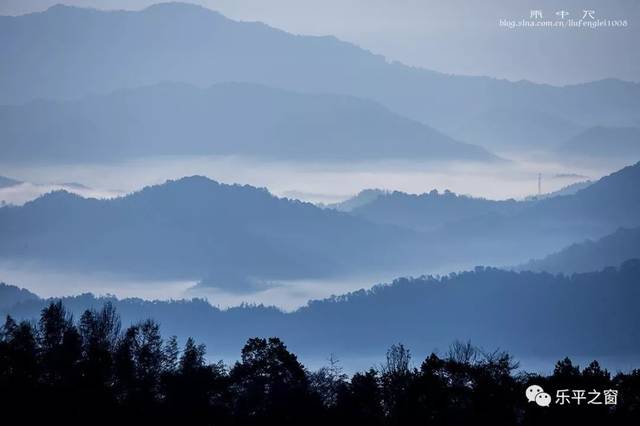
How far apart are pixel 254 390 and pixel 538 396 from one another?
2263 cm

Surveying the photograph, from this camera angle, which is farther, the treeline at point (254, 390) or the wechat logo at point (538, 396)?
the treeline at point (254, 390)

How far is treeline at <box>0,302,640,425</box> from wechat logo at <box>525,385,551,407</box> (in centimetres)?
39

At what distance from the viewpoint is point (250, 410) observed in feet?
332

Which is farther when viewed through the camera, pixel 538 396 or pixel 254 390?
pixel 254 390

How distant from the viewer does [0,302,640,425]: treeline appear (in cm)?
9181

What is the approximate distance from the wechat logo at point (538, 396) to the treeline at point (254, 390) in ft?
1.28

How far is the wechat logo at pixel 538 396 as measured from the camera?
9094 cm

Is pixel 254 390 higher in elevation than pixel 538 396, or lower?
higher

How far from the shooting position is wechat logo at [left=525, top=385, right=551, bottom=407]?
90938mm

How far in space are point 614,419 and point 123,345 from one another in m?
43.0

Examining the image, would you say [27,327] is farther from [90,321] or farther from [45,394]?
[45,394]

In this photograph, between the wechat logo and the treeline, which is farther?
the treeline

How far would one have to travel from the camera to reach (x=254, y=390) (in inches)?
4075

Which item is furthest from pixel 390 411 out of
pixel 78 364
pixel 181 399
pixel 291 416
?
pixel 78 364
